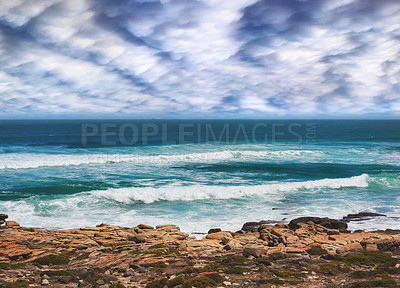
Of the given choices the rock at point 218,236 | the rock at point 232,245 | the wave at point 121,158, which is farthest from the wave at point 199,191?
the wave at point 121,158

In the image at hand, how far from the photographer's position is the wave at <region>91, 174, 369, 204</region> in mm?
23141

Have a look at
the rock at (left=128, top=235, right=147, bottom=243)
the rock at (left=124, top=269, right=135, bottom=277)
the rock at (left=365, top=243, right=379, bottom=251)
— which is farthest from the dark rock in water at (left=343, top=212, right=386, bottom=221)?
the rock at (left=124, top=269, right=135, bottom=277)

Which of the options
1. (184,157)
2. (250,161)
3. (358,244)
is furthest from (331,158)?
(358,244)

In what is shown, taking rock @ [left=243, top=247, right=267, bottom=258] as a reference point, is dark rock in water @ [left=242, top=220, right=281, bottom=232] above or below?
below

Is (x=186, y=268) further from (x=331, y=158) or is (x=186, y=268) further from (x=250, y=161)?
(x=331, y=158)

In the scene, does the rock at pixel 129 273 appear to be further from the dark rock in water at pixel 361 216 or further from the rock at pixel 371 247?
the dark rock in water at pixel 361 216

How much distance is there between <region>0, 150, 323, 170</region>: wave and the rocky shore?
23.0 m

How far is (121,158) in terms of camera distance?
137 feet

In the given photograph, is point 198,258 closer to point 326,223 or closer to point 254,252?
point 254,252

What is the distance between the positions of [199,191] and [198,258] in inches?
529

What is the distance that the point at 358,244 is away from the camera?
12.8 metres

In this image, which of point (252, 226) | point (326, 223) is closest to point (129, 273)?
point (252, 226)

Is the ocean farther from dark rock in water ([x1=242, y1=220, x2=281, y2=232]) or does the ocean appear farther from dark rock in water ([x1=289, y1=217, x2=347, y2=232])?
dark rock in water ([x1=289, y1=217, x2=347, y2=232])

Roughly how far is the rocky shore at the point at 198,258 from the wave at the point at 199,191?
7.70 meters
